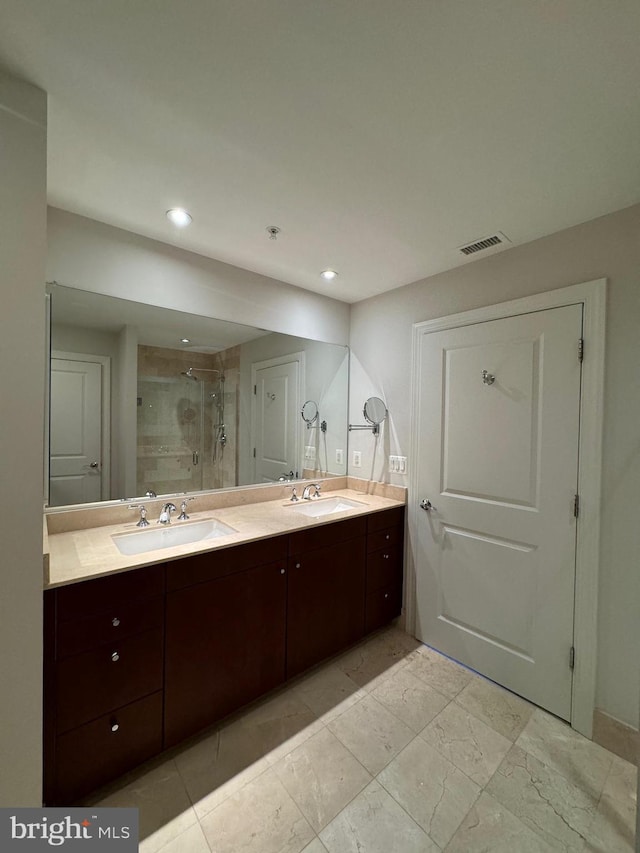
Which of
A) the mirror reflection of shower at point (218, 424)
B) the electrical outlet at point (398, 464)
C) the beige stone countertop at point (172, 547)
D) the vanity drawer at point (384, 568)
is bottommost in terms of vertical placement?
the vanity drawer at point (384, 568)

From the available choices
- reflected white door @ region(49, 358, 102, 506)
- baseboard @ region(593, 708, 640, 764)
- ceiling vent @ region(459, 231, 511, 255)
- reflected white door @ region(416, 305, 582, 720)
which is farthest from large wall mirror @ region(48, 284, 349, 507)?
baseboard @ region(593, 708, 640, 764)

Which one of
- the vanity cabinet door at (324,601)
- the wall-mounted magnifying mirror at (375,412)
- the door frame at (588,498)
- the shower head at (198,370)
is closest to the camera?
the door frame at (588,498)

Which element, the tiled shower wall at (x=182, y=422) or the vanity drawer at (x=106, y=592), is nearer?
the vanity drawer at (x=106, y=592)

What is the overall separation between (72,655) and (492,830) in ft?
5.14

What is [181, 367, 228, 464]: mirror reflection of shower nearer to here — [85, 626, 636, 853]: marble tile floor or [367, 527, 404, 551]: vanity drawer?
[367, 527, 404, 551]: vanity drawer

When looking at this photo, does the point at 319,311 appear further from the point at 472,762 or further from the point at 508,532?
the point at 472,762

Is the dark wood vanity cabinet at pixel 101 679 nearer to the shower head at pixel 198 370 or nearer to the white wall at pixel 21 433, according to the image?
the white wall at pixel 21 433

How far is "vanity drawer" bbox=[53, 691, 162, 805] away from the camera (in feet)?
3.76

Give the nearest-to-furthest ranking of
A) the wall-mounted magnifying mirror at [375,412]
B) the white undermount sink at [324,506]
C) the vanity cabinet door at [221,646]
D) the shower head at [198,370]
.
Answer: the vanity cabinet door at [221,646] → the shower head at [198,370] → the white undermount sink at [324,506] → the wall-mounted magnifying mirror at [375,412]

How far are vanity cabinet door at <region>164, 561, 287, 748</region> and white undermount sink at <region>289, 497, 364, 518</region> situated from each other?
24.2 inches

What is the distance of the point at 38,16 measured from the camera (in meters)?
0.80

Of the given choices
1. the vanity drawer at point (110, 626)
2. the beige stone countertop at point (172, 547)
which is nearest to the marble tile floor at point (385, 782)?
the vanity drawer at point (110, 626)

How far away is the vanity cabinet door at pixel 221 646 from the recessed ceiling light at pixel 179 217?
65.2 inches

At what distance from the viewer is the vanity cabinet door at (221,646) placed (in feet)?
4.49
